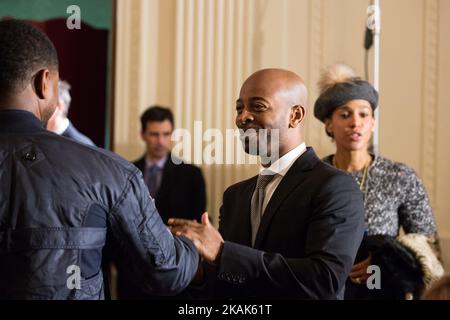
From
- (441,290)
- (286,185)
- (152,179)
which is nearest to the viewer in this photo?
(441,290)

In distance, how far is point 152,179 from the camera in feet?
13.1

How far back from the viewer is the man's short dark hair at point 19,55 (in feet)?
5.12

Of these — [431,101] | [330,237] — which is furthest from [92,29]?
[330,237]

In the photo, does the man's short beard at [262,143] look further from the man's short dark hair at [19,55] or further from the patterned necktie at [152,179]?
the patterned necktie at [152,179]

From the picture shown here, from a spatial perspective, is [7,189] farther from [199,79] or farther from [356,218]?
[199,79]

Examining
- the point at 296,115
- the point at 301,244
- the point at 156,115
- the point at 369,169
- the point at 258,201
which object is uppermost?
the point at 156,115

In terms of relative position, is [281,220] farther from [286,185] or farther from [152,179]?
[152,179]

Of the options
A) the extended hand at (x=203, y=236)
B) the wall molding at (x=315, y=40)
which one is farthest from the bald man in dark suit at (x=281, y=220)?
the wall molding at (x=315, y=40)

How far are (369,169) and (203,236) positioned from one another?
4.17 ft

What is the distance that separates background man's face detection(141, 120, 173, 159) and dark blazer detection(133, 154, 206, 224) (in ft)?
0.39

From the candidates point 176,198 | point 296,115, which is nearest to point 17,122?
point 296,115

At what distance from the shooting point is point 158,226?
1589mm

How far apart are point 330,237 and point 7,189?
0.80 metres

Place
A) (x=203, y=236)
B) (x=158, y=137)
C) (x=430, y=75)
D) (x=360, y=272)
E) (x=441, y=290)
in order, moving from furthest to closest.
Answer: (x=430, y=75) → (x=158, y=137) → (x=360, y=272) → (x=203, y=236) → (x=441, y=290)
